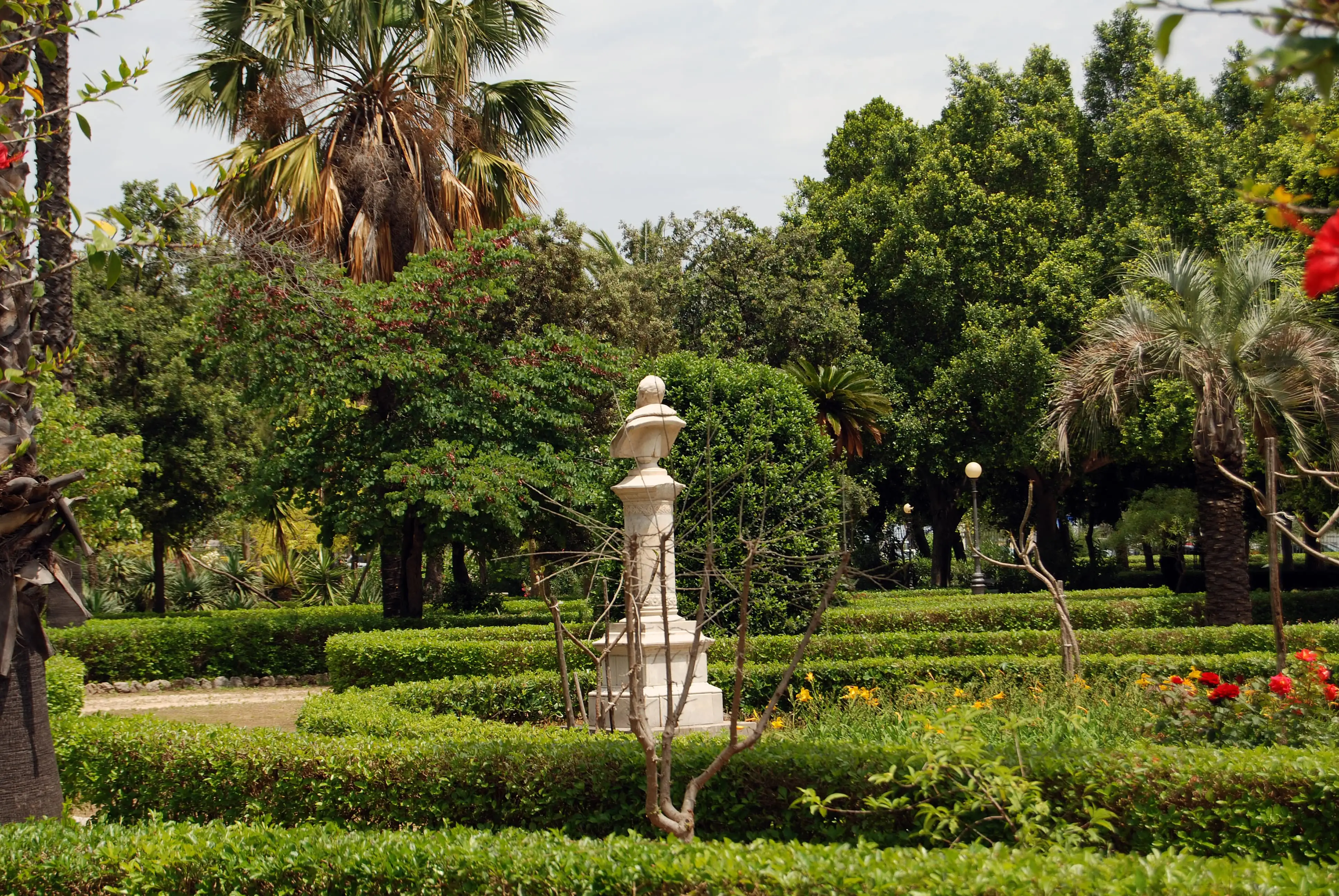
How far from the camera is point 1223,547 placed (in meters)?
12.7

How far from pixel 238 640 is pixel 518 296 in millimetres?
7839

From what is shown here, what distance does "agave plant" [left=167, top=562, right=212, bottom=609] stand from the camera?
22.9m

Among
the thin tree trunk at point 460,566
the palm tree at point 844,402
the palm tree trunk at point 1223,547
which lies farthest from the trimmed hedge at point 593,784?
the palm tree at point 844,402

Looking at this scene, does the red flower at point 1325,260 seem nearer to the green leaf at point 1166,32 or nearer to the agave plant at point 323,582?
the green leaf at point 1166,32

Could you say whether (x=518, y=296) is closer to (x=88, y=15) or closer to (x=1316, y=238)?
(x=88, y=15)

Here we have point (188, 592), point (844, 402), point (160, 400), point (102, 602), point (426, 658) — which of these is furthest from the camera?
point (188, 592)

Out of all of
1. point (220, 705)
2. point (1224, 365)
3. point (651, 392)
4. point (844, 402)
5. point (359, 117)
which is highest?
point (359, 117)

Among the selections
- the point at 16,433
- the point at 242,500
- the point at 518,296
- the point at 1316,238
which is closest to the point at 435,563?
the point at 518,296

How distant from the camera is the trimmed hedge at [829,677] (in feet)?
29.1

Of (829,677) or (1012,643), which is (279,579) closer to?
(829,677)

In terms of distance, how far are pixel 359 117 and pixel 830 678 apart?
39.3ft

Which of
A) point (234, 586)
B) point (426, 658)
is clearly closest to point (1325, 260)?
point (426, 658)

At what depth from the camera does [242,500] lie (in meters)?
15.0

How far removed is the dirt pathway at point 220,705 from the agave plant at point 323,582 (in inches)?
364
